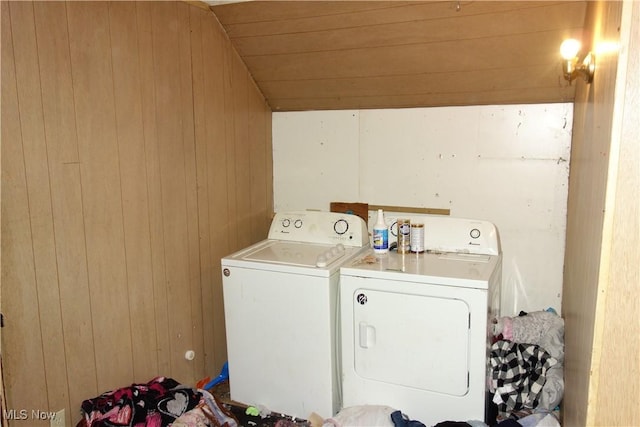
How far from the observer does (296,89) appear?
9.23 ft

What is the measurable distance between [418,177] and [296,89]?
2.82ft

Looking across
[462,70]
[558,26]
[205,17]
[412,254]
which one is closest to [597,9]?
[558,26]

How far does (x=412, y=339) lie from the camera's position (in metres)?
2.03

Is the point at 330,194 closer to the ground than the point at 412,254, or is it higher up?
higher up

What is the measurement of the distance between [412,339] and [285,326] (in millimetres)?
579

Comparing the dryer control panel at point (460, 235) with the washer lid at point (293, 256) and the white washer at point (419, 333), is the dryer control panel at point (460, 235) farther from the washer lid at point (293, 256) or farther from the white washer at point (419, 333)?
the washer lid at point (293, 256)

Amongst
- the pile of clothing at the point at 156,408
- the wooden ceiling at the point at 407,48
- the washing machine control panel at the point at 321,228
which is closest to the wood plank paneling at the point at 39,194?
the pile of clothing at the point at 156,408

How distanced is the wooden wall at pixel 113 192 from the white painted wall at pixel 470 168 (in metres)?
0.56

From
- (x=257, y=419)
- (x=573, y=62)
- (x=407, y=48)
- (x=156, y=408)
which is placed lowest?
(x=257, y=419)

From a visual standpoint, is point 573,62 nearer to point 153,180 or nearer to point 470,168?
point 470,168

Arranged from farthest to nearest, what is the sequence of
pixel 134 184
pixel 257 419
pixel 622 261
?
pixel 257 419 < pixel 134 184 < pixel 622 261

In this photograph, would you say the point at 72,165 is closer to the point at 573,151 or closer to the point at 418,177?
the point at 418,177

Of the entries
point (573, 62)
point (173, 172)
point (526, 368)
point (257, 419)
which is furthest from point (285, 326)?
point (573, 62)

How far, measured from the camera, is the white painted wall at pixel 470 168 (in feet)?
8.27
